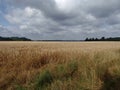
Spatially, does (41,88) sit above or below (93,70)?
below

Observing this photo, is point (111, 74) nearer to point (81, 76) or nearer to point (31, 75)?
point (81, 76)

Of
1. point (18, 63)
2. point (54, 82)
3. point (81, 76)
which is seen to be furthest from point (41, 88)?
point (18, 63)

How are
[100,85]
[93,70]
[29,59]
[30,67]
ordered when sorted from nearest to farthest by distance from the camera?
[100,85], [93,70], [30,67], [29,59]

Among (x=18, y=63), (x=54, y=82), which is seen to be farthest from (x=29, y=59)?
(x=54, y=82)

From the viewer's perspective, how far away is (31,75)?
22.7 feet

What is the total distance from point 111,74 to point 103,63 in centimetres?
115

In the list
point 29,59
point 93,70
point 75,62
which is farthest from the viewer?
Answer: point 29,59

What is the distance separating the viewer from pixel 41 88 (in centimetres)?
587

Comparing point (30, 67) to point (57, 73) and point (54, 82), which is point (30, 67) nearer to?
point (57, 73)

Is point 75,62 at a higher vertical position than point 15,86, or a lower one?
higher

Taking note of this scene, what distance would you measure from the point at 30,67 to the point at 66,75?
2181 millimetres

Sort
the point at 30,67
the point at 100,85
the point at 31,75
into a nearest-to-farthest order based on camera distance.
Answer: the point at 100,85
the point at 31,75
the point at 30,67

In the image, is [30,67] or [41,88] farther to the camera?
[30,67]

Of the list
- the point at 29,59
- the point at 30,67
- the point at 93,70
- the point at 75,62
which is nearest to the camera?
the point at 93,70
